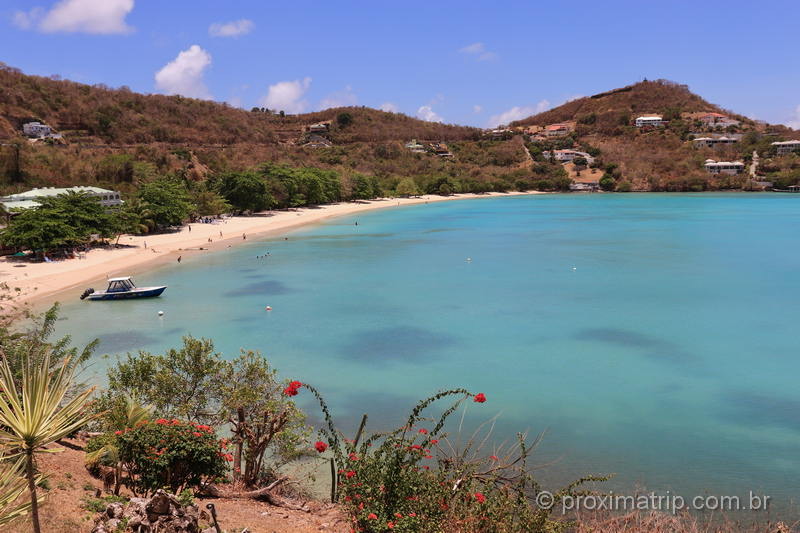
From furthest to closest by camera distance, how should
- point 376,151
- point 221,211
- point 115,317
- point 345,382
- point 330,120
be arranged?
point 330,120
point 376,151
point 221,211
point 115,317
point 345,382

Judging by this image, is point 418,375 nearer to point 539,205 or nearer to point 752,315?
point 752,315

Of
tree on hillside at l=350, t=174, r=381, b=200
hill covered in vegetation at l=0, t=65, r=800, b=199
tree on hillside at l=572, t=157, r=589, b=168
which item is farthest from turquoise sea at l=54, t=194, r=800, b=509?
tree on hillside at l=572, t=157, r=589, b=168

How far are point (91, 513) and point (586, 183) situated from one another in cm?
14424

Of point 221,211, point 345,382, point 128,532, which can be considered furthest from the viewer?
point 221,211

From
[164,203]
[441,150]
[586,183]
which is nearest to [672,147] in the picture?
[586,183]

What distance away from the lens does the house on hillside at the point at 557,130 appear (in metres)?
184

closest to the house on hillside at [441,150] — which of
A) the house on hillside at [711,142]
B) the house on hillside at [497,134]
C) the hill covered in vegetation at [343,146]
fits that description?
the hill covered in vegetation at [343,146]

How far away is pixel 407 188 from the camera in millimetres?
114938

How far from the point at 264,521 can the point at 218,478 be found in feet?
3.52

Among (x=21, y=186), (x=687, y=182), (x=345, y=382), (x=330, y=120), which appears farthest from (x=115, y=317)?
(x=330, y=120)

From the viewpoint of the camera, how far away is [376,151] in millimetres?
144875

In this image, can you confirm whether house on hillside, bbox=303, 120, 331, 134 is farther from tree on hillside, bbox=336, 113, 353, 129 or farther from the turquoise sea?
the turquoise sea

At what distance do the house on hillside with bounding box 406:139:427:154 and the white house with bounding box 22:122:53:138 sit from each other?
82411 millimetres

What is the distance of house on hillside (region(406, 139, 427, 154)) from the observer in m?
152
